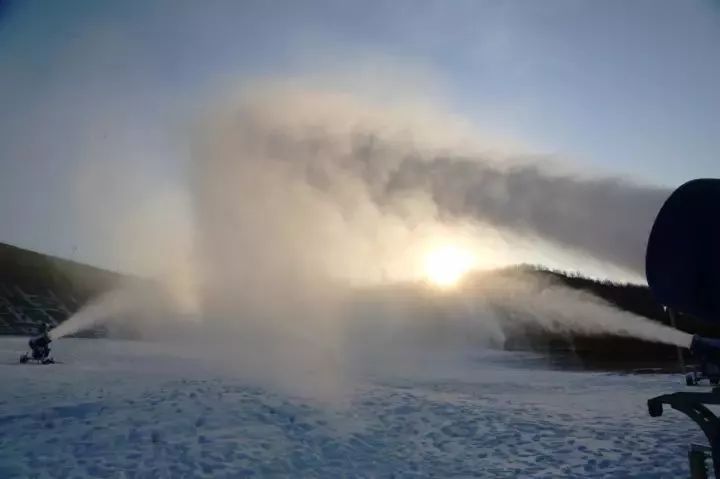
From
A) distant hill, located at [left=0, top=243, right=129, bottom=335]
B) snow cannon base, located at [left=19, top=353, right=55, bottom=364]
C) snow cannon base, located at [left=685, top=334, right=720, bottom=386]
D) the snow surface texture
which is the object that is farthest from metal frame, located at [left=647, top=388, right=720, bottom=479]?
distant hill, located at [left=0, top=243, right=129, bottom=335]

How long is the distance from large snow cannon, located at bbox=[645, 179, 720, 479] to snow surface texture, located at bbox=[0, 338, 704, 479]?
4150 mm

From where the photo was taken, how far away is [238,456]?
10.5 metres

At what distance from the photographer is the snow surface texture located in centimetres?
1009

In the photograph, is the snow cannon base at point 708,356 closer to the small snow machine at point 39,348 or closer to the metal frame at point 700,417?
the metal frame at point 700,417

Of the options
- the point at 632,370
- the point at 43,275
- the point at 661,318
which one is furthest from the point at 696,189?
the point at 43,275

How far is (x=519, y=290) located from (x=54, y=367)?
25.9 m

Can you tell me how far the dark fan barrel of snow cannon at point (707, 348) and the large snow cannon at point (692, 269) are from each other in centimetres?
100

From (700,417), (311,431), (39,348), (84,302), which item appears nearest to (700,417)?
(700,417)

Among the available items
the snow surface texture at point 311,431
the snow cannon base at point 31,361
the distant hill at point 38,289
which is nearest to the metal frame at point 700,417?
the snow surface texture at point 311,431

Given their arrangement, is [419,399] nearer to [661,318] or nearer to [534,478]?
[534,478]

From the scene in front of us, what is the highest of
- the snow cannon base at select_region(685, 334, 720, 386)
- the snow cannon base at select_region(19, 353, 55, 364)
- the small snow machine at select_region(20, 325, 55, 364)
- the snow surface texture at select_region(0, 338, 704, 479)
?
the snow cannon base at select_region(685, 334, 720, 386)

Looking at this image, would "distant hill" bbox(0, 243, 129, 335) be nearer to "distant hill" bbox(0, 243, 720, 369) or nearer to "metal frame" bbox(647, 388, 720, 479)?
"distant hill" bbox(0, 243, 720, 369)

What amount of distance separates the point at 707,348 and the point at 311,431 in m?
8.07

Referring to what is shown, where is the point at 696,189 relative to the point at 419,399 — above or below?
above
